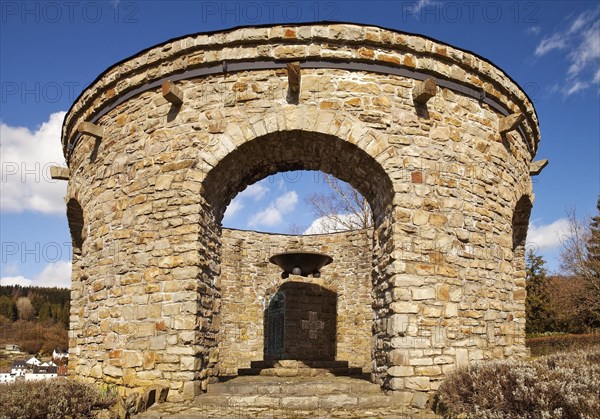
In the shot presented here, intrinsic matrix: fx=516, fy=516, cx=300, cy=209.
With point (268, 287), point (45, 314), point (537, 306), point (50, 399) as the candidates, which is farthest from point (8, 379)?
point (45, 314)

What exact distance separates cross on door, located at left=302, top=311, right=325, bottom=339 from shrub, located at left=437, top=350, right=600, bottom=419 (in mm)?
7059

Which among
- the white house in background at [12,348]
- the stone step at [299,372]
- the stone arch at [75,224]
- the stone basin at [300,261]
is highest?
the stone arch at [75,224]

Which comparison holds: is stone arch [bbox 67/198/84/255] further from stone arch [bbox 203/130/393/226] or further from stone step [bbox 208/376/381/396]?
stone step [bbox 208/376/381/396]

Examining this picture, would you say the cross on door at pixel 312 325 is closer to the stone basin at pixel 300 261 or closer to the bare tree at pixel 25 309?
the stone basin at pixel 300 261

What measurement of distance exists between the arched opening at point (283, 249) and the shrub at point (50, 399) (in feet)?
5.25

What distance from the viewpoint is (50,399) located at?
5.44m

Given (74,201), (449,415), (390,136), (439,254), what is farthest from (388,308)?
(74,201)

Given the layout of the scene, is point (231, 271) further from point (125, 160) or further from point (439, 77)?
point (439, 77)

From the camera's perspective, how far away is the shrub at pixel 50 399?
518cm

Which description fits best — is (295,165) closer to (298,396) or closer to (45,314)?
(298,396)

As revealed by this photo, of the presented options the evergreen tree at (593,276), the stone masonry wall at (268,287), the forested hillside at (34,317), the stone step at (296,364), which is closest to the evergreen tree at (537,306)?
the evergreen tree at (593,276)

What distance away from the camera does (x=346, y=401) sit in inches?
248

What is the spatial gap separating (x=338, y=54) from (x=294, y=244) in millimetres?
9306

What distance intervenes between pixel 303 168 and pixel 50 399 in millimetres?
4622
